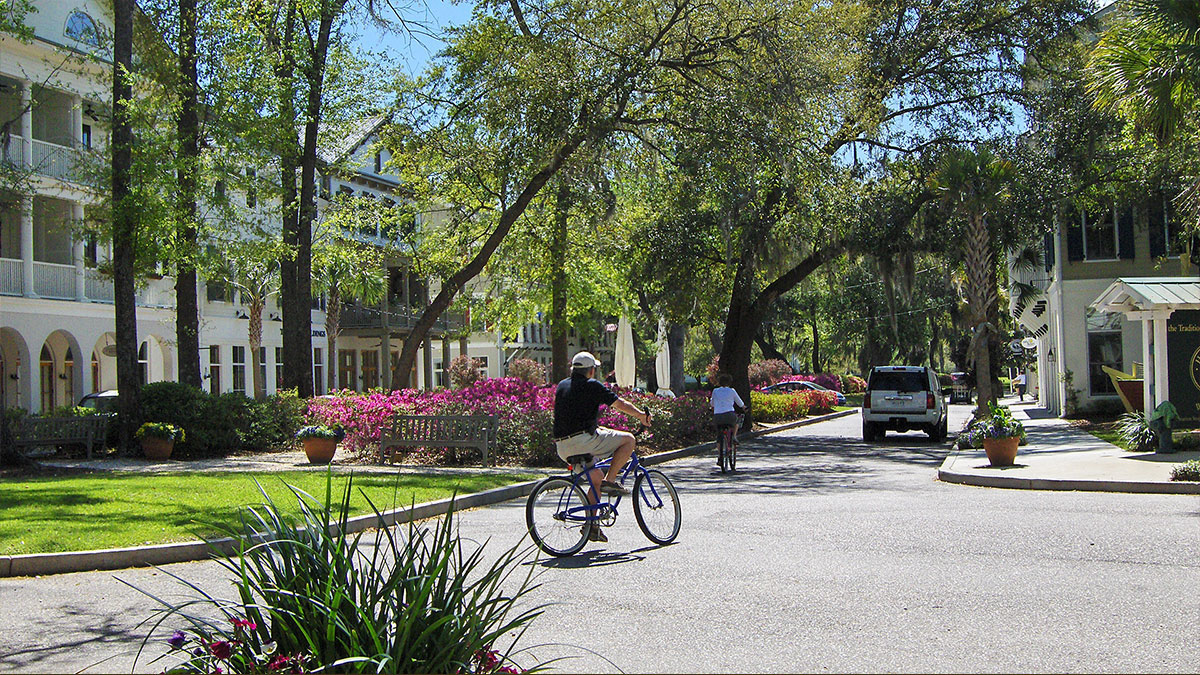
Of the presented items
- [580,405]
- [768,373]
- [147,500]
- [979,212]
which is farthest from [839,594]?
[768,373]

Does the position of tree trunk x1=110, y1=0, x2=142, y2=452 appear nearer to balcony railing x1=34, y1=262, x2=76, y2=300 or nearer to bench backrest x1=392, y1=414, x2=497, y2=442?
bench backrest x1=392, y1=414, x2=497, y2=442

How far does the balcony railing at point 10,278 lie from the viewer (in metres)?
30.2

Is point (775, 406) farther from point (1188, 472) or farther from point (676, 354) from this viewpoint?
point (1188, 472)

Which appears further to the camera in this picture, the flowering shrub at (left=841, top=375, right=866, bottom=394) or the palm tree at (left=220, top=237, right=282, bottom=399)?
the flowering shrub at (left=841, top=375, right=866, bottom=394)

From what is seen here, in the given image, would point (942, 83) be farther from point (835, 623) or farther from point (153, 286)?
point (153, 286)

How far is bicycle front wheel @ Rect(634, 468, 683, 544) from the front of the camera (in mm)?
9867

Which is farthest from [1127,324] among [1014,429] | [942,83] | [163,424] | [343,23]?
[163,424]

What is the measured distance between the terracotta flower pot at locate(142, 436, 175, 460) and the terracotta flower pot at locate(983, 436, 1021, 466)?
1410 centimetres

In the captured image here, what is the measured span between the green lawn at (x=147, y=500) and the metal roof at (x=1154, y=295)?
1178cm

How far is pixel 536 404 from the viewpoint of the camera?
20.1 meters

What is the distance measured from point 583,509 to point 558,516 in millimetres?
295

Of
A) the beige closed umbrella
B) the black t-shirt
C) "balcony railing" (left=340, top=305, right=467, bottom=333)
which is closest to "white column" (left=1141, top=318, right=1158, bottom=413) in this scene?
the beige closed umbrella

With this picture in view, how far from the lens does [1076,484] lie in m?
14.1

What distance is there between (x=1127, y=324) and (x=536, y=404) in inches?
792
